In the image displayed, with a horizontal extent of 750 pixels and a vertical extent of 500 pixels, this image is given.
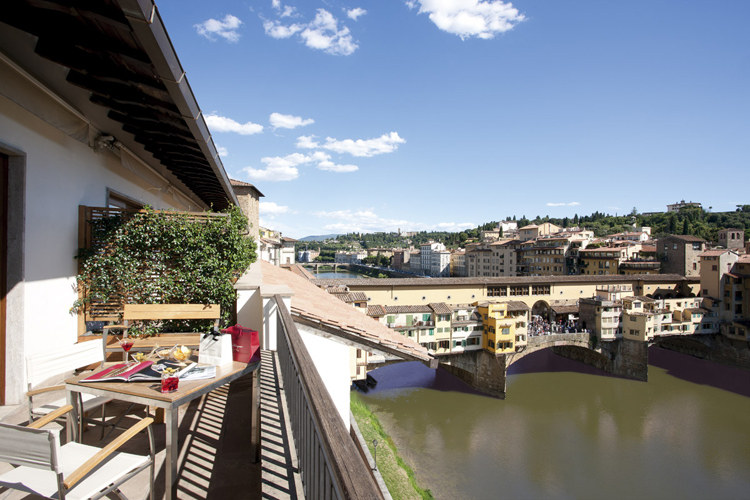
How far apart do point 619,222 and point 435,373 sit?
82669 mm

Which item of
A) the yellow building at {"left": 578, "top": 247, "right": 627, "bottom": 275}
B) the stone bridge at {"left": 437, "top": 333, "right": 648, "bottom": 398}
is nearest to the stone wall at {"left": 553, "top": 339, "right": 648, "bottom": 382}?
the stone bridge at {"left": 437, "top": 333, "right": 648, "bottom": 398}

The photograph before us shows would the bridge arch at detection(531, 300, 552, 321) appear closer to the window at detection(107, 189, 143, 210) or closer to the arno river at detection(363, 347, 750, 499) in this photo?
the arno river at detection(363, 347, 750, 499)

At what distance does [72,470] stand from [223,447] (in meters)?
1.14

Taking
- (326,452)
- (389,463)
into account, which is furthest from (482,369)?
(326,452)

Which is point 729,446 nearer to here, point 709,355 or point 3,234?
point 709,355

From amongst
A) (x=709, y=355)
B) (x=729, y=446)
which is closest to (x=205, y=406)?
(x=729, y=446)

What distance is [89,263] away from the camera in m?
4.46

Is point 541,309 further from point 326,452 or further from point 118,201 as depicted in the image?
point 326,452

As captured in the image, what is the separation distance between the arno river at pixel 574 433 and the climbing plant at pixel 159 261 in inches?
519

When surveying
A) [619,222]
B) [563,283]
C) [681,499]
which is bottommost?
[681,499]

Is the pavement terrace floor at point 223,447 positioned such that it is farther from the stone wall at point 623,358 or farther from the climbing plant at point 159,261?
the stone wall at point 623,358

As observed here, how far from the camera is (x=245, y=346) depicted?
8.57ft

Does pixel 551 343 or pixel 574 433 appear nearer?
pixel 574 433

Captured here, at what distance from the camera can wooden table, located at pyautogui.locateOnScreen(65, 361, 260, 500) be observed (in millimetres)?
1931
